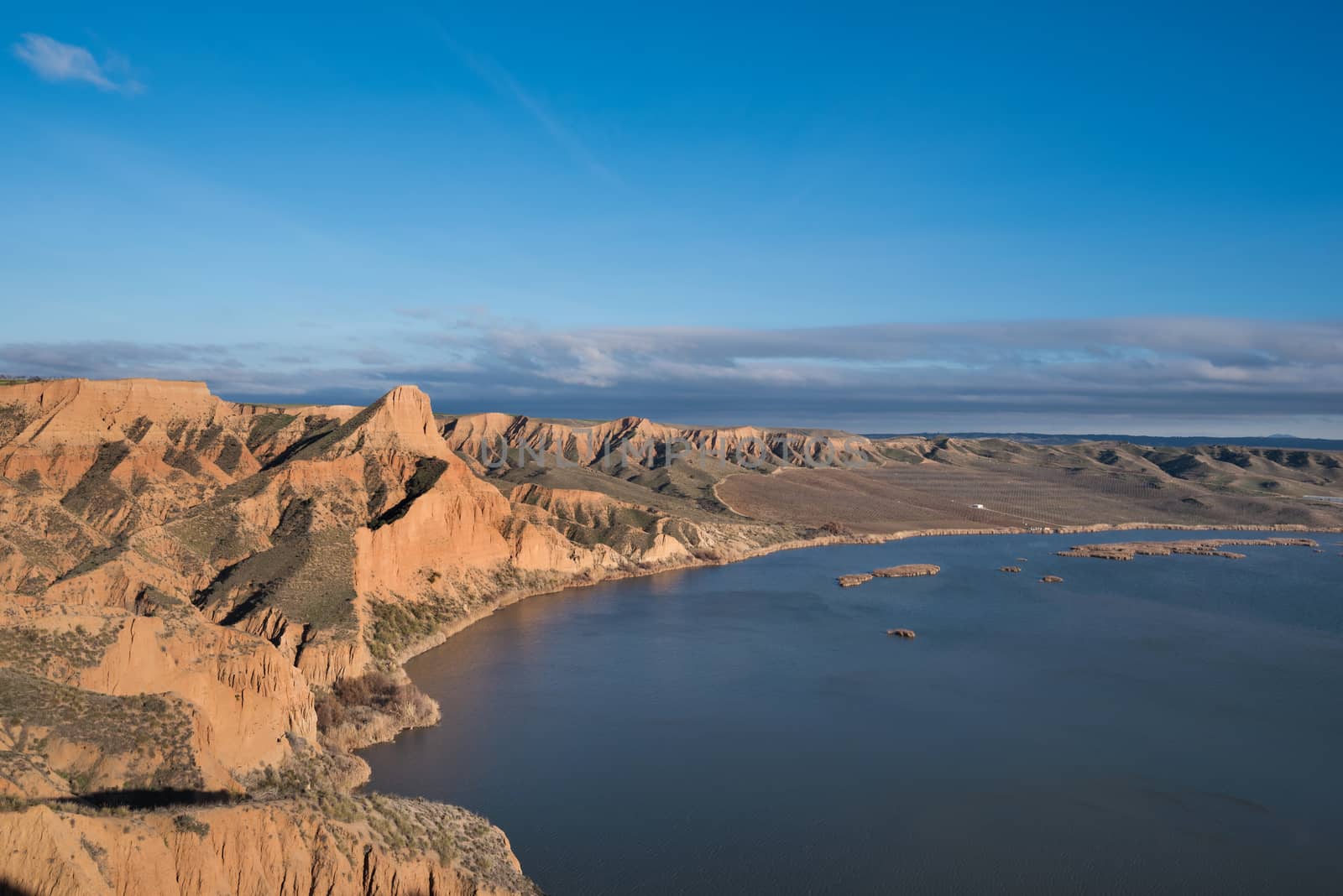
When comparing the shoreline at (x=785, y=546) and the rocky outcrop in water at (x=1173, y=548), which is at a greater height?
the rocky outcrop in water at (x=1173, y=548)

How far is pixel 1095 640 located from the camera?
2170 inches

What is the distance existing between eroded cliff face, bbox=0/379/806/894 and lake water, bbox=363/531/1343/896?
3.93 meters

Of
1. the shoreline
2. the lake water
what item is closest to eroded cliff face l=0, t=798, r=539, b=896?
the lake water

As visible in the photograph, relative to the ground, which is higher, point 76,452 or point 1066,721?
point 76,452

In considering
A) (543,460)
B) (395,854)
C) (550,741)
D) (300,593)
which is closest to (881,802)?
(550,741)

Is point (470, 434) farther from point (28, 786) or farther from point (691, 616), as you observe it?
point (28, 786)

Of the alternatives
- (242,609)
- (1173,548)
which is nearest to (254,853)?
(242,609)

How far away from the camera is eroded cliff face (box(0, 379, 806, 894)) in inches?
738

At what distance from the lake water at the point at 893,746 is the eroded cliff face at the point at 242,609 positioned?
12.9 feet

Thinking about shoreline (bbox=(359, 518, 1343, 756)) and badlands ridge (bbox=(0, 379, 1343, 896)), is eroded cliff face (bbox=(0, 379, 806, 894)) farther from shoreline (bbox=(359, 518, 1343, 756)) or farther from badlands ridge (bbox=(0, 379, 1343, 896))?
shoreline (bbox=(359, 518, 1343, 756))

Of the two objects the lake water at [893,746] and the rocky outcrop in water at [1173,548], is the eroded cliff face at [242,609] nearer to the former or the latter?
the lake water at [893,746]

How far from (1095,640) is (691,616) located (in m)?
26.5

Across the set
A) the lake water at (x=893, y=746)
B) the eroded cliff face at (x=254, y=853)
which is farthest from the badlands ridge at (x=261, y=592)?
the lake water at (x=893, y=746)

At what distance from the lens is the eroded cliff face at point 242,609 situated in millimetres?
18734
